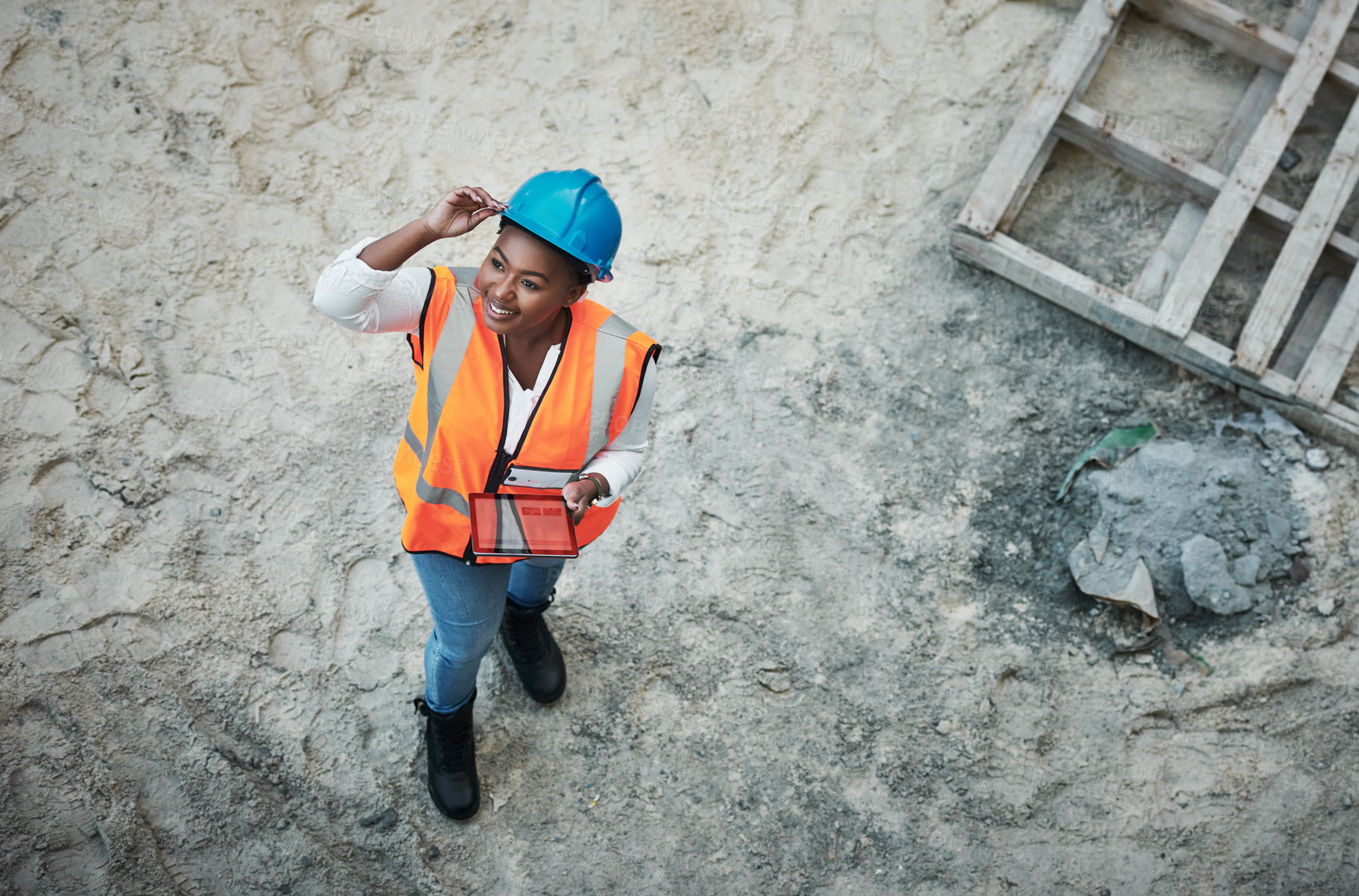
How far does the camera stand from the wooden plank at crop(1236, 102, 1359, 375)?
3047 millimetres

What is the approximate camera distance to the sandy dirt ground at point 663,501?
8.73 feet


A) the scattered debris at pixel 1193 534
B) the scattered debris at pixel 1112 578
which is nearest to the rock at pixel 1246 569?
the scattered debris at pixel 1193 534

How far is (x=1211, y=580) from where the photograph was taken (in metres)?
2.88

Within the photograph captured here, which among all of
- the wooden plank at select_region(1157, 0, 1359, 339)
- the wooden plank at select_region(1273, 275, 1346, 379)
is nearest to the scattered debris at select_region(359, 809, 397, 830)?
the wooden plank at select_region(1157, 0, 1359, 339)

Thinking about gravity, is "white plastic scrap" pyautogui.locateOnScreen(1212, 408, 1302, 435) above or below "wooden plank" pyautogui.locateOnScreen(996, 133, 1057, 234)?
below

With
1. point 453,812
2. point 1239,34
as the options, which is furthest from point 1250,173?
point 453,812

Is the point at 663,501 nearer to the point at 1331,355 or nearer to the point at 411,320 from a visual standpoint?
the point at 411,320

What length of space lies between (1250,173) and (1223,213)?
7.1 inches

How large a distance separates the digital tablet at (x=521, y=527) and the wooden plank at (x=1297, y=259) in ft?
8.51

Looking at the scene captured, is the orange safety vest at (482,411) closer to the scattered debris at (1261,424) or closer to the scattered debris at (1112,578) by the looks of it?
the scattered debris at (1112,578)

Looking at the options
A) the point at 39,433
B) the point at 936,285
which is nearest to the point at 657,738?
the point at 936,285

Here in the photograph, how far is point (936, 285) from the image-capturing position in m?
3.37

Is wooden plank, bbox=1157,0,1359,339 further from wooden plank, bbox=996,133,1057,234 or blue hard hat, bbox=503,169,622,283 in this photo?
blue hard hat, bbox=503,169,622,283

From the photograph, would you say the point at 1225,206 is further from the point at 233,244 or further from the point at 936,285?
the point at 233,244
